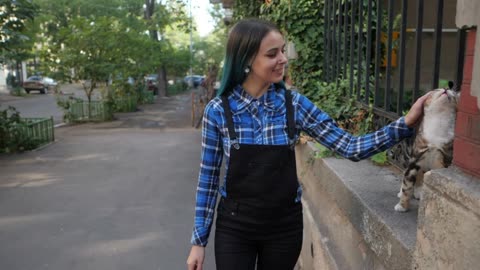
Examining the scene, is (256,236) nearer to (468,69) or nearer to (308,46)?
(468,69)

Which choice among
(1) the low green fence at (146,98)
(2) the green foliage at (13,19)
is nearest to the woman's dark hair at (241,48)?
(2) the green foliage at (13,19)

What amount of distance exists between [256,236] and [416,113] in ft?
2.85

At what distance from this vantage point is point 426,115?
191 cm

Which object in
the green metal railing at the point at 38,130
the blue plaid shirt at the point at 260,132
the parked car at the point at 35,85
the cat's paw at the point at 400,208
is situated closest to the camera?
the blue plaid shirt at the point at 260,132

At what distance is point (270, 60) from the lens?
2088 mm

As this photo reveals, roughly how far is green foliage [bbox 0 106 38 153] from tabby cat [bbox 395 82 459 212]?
11282 millimetres

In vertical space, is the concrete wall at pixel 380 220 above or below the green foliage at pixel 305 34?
below

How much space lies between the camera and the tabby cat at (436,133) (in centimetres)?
185

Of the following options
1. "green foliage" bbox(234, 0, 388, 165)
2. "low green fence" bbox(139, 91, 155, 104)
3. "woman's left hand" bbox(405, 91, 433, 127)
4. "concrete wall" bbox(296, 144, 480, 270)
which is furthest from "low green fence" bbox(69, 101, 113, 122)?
"woman's left hand" bbox(405, 91, 433, 127)

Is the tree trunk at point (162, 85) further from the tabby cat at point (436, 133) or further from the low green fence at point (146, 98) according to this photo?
the tabby cat at point (436, 133)

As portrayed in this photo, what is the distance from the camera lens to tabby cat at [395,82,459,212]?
1.85m

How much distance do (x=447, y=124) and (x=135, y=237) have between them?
4.22 metres

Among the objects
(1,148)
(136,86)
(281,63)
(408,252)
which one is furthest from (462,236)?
(136,86)

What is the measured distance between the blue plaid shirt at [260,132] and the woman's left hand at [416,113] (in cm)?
4
